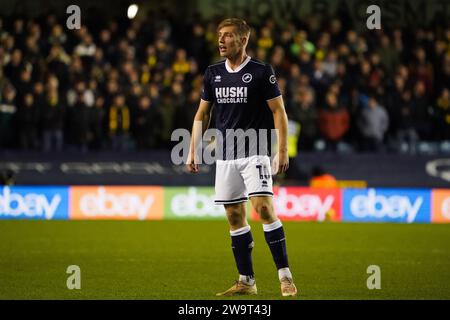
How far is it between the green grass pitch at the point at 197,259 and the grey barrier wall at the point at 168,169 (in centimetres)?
223

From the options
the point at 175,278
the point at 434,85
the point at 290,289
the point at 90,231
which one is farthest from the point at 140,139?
the point at 290,289

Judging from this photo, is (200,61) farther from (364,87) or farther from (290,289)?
(290,289)

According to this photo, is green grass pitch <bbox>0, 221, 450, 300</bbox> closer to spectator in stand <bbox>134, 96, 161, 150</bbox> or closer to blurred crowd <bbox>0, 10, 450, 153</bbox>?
spectator in stand <bbox>134, 96, 161, 150</bbox>

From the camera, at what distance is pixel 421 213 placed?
1786 cm

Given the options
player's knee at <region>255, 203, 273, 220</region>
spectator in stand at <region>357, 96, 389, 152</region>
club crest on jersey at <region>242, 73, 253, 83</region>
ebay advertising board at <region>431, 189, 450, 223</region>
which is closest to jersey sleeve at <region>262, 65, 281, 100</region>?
club crest on jersey at <region>242, 73, 253, 83</region>

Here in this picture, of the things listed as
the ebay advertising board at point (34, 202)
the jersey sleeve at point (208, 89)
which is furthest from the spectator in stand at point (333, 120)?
the jersey sleeve at point (208, 89)

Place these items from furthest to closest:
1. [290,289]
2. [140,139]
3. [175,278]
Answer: [140,139] → [175,278] → [290,289]

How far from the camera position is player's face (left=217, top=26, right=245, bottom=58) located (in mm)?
8039

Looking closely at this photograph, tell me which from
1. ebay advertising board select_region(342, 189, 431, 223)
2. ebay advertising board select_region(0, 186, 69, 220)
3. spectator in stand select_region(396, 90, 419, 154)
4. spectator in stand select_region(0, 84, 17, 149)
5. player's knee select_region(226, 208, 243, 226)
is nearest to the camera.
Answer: player's knee select_region(226, 208, 243, 226)

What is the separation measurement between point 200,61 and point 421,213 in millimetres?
5749

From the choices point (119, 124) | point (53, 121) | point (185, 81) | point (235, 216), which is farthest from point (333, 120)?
point (235, 216)

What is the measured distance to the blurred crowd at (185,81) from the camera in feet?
61.7

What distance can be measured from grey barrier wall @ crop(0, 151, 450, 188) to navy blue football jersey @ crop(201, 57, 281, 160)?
35.5 feet

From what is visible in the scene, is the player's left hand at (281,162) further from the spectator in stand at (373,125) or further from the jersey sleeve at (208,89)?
Result: the spectator in stand at (373,125)
